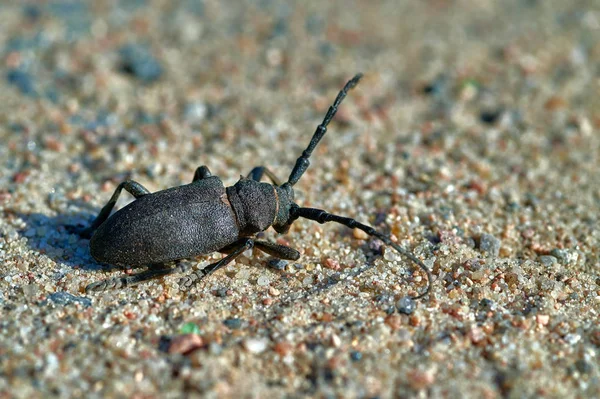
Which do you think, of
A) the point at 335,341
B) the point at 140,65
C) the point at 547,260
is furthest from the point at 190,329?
the point at 140,65

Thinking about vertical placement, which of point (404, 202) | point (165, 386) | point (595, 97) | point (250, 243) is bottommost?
point (165, 386)

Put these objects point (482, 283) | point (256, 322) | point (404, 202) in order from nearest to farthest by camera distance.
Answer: point (256, 322) < point (482, 283) < point (404, 202)

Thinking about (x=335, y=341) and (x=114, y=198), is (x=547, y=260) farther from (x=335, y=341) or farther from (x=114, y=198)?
(x=114, y=198)

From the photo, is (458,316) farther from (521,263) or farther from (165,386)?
(165,386)

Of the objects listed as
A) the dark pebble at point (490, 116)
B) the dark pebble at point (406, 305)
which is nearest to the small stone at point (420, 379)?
the dark pebble at point (406, 305)

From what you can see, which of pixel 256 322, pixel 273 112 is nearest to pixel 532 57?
pixel 273 112

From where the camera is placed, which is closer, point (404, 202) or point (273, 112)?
point (404, 202)

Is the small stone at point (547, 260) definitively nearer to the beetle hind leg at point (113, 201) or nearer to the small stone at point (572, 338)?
the small stone at point (572, 338)
